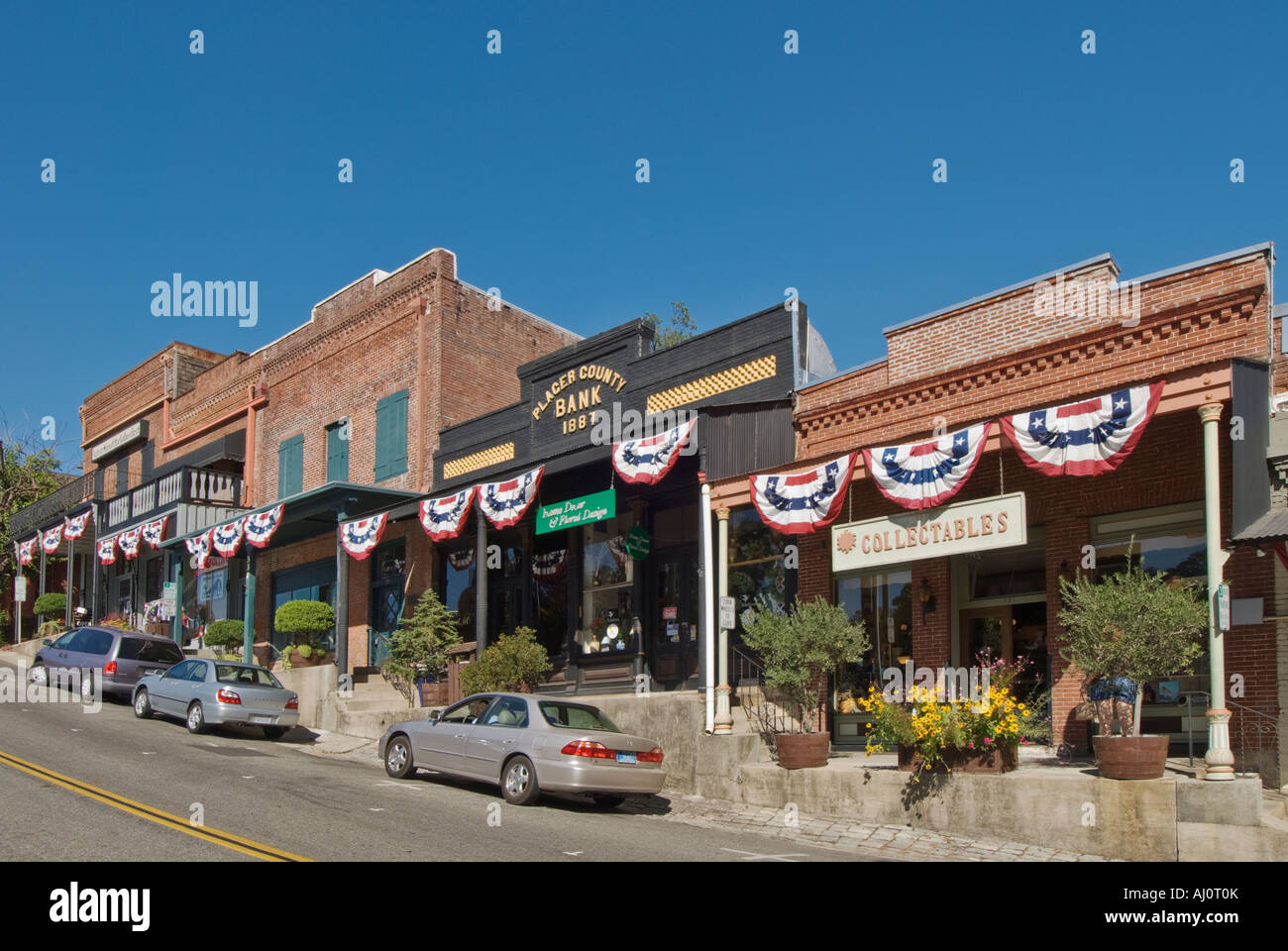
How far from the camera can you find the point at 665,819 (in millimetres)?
13883

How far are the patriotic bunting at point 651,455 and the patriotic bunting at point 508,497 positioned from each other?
2362mm

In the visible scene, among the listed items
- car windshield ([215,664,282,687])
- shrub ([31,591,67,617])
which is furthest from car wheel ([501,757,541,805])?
shrub ([31,591,67,617])

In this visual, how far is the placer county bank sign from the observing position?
1322 cm

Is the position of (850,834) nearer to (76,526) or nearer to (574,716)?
(574,716)

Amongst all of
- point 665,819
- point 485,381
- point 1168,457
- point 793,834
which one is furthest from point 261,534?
point 1168,457

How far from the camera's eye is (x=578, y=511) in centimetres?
1984

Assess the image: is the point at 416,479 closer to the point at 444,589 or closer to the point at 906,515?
the point at 444,589

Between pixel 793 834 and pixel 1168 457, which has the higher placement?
pixel 1168 457

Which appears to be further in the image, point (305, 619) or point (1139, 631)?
point (305, 619)

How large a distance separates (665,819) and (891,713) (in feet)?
9.85

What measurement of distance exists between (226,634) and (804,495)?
702 inches

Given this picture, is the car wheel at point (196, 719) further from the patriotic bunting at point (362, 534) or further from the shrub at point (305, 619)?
the shrub at point (305, 619)

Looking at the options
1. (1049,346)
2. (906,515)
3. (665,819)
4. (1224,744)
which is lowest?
(665,819)

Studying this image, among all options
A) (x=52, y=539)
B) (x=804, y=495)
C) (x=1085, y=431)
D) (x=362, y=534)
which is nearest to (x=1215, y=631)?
(x=1085, y=431)
